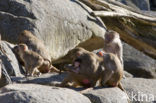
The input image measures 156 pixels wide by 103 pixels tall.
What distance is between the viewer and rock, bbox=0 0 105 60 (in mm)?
10780

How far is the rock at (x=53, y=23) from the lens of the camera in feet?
35.4

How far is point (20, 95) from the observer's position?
250 inches

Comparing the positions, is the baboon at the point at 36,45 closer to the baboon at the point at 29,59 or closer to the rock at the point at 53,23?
the baboon at the point at 29,59

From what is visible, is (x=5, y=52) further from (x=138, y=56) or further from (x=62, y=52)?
(x=138, y=56)

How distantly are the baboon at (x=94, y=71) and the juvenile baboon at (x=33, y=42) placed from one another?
45.7 inches

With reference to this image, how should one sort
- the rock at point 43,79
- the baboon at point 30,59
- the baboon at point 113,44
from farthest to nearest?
the baboon at point 113,44 < the baboon at point 30,59 < the rock at point 43,79

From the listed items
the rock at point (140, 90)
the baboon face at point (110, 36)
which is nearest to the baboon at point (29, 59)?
the rock at point (140, 90)

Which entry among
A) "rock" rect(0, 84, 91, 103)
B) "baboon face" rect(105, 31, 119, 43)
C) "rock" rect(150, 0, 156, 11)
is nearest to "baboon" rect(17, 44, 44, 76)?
"rock" rect(0, 84, 91, 103)

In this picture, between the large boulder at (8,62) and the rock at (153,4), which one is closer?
the large boulder at (8,62)

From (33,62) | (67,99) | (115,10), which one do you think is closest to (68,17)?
(115,10)

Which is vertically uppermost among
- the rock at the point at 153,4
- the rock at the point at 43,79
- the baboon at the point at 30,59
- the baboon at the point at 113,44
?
the baboon at the point at 30,59

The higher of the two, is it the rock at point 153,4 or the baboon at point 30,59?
the baboon at point 30,59

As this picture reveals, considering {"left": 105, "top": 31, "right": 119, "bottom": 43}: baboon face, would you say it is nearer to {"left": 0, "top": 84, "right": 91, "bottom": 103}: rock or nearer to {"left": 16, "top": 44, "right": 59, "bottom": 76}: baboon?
{"left": 16, "top": 44, "right": 59, "bottom": 76}: baboon

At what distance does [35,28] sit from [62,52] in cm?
121
